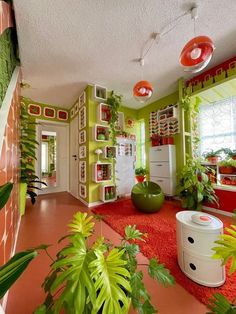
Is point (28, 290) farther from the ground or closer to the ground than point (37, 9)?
closer to the ground

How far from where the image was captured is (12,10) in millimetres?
1647

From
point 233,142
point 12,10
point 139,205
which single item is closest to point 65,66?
point 12,10

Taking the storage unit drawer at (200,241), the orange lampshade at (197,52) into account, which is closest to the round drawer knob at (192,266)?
the storage unit drawer at (200,241)

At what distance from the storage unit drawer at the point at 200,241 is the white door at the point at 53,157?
3.90 m

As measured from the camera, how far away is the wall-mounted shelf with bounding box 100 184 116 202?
3.14m

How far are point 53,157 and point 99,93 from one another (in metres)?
2.36

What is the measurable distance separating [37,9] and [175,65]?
85.7 inches

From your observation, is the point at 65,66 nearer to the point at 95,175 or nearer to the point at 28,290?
the point at 95,175

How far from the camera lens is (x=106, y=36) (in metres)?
1.96

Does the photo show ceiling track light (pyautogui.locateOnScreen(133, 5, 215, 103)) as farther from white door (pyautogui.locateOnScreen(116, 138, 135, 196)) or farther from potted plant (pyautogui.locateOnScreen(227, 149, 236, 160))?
Answer: white door (pyautogui.locateOnScreen(116, 138, 135, 196))

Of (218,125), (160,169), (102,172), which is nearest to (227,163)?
(218,125)

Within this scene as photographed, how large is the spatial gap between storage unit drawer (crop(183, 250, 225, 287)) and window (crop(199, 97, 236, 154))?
7.77 ft

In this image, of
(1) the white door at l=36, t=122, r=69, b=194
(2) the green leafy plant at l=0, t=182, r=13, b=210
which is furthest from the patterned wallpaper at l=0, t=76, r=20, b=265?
(1) the white door at l=36, t=122, r=69, b=194

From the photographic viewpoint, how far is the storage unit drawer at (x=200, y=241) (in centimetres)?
113
